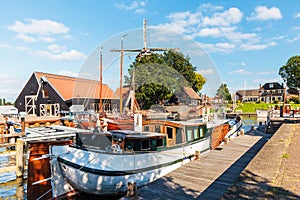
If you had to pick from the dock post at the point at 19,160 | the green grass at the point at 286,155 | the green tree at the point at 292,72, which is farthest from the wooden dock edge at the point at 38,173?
the green tree at the point at 292,72

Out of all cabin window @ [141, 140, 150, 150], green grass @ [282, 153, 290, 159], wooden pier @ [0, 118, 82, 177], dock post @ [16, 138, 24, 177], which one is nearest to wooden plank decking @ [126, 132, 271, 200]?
cabin window @ [141, 140, 150, 150]

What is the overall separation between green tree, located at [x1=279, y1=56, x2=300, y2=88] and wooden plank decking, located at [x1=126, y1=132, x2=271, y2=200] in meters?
68.6

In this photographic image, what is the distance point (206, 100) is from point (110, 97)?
4.17 metres

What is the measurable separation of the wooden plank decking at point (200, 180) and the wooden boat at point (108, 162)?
1.15 metres

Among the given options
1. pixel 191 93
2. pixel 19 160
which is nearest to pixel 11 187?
pixel 19 160

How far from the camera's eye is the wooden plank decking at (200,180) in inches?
207

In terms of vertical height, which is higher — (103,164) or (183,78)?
(183,78)

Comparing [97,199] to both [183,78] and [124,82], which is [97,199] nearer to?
[124,82]

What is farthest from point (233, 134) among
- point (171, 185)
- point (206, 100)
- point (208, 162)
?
point (171, 185)

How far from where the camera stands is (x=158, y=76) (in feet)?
25.2

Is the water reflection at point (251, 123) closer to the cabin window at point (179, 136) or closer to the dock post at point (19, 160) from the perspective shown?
the cabin window at point (179, 136)

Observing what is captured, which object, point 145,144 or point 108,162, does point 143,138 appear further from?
point 108,162

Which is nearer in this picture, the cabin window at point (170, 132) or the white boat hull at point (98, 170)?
the white boat hull at point (98, 170)

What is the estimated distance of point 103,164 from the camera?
6.70 metres
